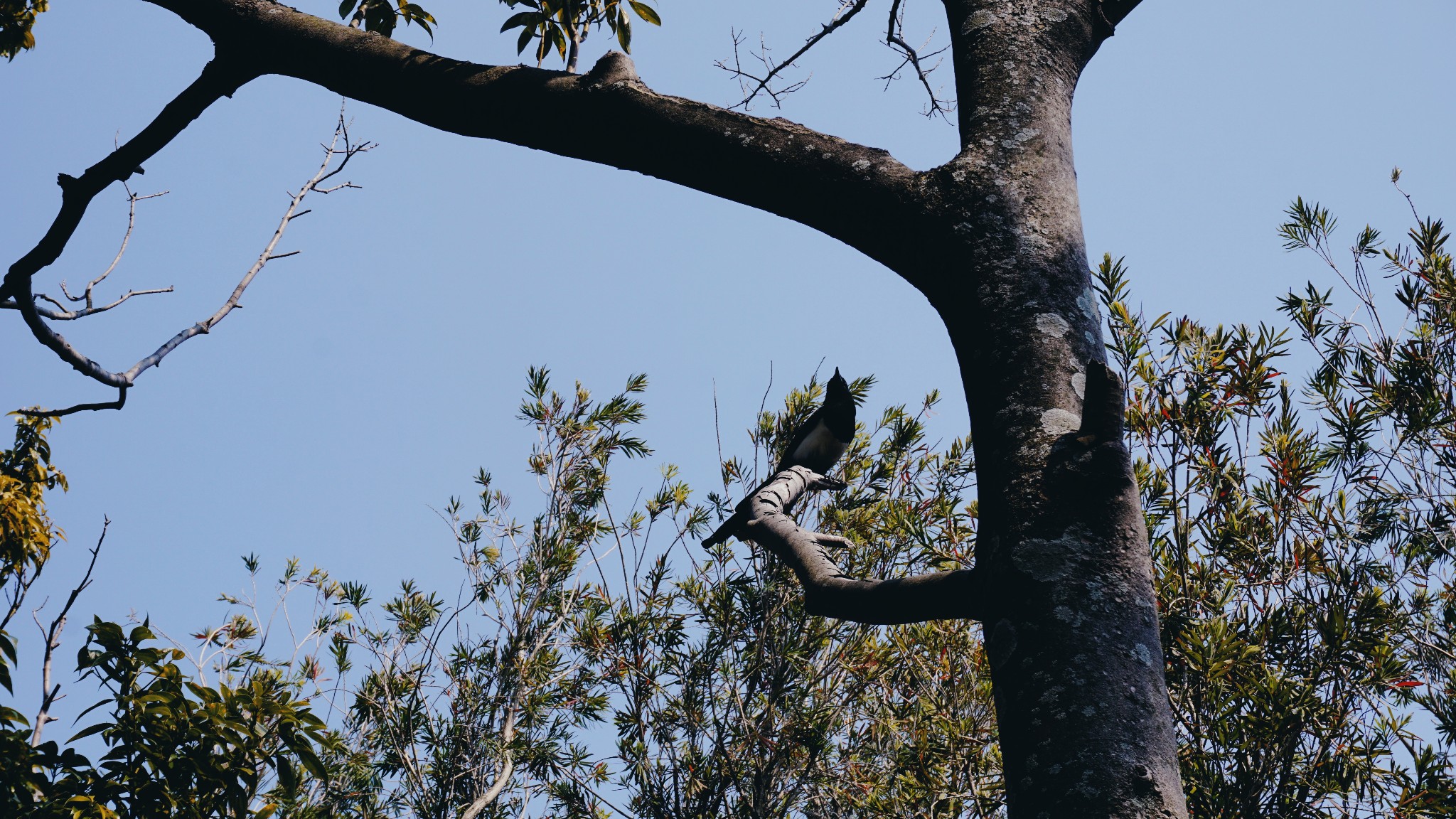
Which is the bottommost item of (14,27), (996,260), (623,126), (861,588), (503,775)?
(861,588)

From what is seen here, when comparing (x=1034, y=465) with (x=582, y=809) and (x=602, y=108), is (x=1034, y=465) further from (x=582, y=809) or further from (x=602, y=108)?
(x=582, y=809)

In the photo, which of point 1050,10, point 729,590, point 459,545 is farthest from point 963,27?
point 459,545

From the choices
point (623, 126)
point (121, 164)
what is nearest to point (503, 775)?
point (121, 164)

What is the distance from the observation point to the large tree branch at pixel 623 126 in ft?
5.04

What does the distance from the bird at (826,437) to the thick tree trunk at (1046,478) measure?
0.98 m

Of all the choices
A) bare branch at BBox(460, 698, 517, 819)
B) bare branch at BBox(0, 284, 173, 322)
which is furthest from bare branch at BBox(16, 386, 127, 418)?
bare branch at BBox(460, 698, 517, 819)

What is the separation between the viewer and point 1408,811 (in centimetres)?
356

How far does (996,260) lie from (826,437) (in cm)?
173

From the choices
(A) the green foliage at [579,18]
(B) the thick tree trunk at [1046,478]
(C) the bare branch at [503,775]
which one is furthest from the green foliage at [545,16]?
(C) the bare branch at [503,775]

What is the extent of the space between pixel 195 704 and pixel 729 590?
156 inches

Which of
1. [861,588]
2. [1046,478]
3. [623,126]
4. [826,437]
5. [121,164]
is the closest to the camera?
[1046,478]

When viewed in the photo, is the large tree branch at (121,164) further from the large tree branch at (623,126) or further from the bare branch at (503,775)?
the bare branch at (503,775)

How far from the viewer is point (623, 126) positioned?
1.63 metres

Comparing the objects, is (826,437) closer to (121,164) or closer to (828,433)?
(828,433)
